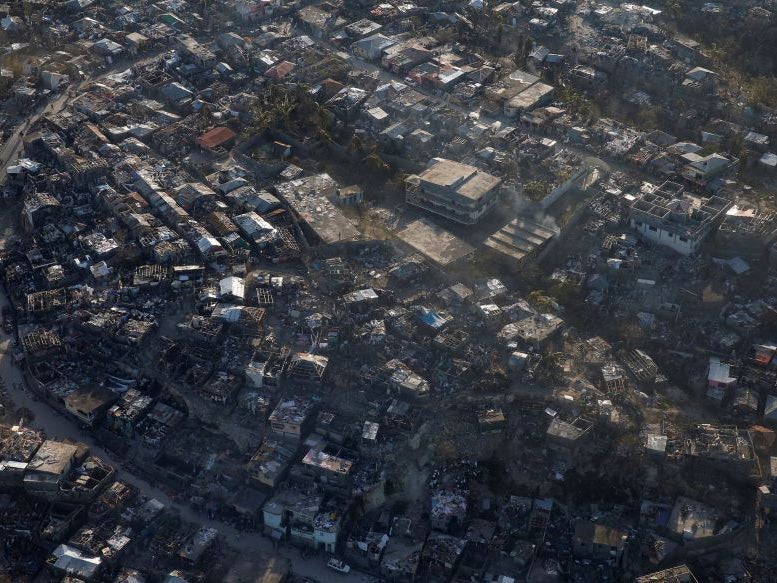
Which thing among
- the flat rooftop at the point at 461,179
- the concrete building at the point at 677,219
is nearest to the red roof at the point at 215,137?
the flat rooftop at the point at 461,179

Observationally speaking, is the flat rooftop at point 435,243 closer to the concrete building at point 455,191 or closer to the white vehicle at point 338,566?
the concrete building at point 455,191

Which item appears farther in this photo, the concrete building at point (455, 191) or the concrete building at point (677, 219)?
the concrete building at point (455, 191)

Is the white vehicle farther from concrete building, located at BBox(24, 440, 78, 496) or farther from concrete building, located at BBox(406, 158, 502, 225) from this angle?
concrete building, located at BBox(406, 158, 502, 225)

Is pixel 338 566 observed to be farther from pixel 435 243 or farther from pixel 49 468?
pixel 435 243

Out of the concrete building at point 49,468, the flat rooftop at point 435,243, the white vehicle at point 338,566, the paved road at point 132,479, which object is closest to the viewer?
the white vehicle at point 338,566

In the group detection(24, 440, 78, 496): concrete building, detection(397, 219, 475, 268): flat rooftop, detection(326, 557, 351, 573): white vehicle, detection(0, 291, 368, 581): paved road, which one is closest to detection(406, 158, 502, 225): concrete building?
detection(397, 219, 475, 268): flat rooftop

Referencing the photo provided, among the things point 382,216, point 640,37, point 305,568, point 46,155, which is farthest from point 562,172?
point 46,155
